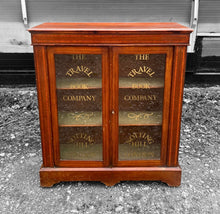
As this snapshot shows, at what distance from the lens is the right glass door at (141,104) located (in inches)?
93.6

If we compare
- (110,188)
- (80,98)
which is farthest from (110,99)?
(110,188)

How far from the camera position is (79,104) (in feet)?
8.45

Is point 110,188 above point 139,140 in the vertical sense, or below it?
below

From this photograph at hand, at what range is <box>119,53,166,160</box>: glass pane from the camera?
2410 millimetres

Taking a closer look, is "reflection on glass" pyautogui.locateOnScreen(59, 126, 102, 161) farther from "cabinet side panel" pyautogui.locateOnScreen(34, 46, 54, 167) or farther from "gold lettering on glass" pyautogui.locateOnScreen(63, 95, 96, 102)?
"gold lettering on glass" pyautogui.locateOnScreen(63, 95, 96, 102)

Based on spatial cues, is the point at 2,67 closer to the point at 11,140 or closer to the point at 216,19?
the point at 11,140

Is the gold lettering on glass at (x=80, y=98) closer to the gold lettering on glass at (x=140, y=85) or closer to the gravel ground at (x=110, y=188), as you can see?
the gold lettering on glass at (x=140, y=85)

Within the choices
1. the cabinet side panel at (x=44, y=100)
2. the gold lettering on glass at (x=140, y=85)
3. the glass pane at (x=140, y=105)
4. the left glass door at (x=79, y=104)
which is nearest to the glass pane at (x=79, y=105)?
the left glass door at (x=79, y=104)

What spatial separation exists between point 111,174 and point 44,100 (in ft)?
3.52

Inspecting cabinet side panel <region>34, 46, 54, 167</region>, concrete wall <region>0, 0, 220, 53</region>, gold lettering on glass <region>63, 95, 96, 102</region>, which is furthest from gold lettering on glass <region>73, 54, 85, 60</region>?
concrete wall <region>0, 0, 220, 53</region>

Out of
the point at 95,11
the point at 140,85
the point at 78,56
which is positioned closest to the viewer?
the point at 78,56

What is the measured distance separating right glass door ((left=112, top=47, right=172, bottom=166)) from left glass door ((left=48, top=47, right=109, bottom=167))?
0.14m

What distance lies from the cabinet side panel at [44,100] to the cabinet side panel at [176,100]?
4.16 feet

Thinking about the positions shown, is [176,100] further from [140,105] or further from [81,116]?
[81,116]
